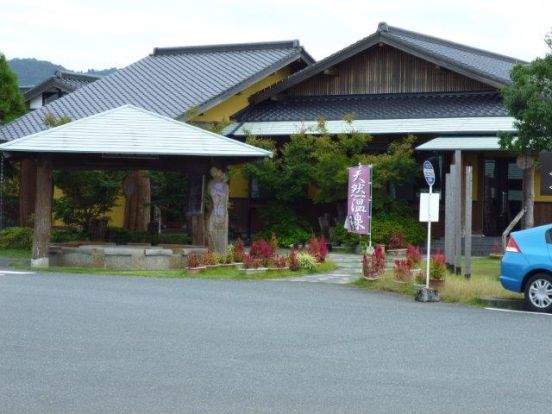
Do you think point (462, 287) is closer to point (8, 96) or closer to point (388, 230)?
point (388, 230)

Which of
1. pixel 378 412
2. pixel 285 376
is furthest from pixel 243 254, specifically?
pixel 378 412

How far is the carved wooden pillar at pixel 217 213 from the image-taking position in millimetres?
25031

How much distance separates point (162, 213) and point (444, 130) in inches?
402

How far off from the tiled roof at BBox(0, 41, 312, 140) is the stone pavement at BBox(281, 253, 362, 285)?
27.8 feet

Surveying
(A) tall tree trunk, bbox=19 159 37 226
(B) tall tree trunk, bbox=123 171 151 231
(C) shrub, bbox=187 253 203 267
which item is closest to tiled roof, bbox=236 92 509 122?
(B) tall tree trunk, bbox=123 171 151 231

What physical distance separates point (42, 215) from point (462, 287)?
422 inches

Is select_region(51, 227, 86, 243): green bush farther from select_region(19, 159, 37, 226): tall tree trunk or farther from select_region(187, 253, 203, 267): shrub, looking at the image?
select_region(187, 253, 203, 267): shrub

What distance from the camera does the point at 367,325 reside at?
556 inches

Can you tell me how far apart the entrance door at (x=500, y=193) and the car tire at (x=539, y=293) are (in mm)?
13598

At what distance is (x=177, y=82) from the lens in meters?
35.7

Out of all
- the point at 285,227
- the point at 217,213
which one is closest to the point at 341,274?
the point at 217,213

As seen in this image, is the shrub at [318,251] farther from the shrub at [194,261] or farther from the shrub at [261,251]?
the shrub at [194,261]

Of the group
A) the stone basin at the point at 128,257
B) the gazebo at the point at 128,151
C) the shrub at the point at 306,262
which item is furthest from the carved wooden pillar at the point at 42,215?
the shrub at the point at 306,262

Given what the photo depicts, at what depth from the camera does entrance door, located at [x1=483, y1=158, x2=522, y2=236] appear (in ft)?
99.7
